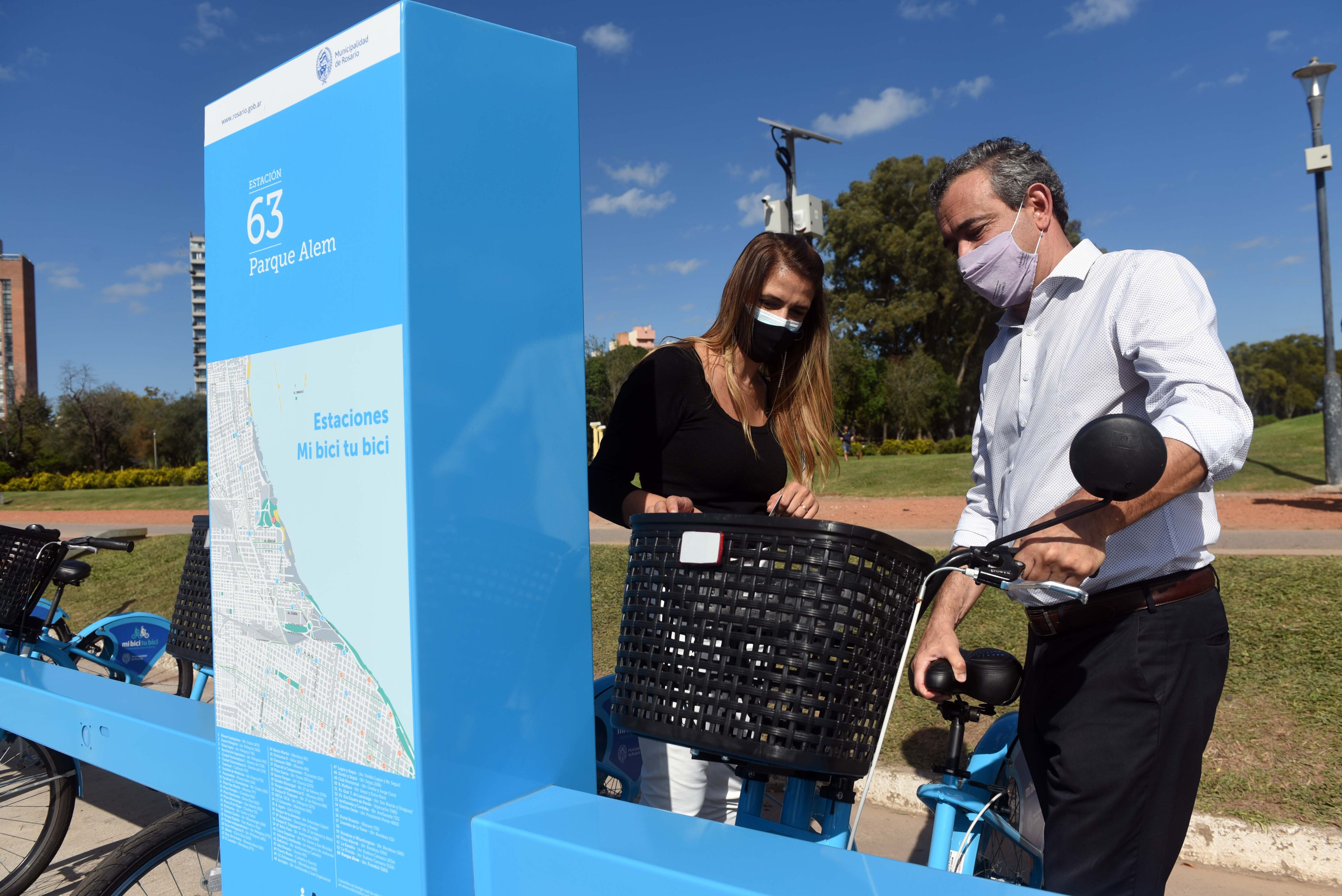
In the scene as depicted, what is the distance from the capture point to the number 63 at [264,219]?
1.35 m

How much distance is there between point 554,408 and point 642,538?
37 cm

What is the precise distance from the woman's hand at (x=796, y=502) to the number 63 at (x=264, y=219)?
1.18m

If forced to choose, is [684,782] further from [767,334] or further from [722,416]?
[767,334]

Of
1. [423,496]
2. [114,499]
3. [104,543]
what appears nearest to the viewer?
[423,496]

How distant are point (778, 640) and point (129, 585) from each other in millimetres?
10682

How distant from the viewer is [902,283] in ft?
134

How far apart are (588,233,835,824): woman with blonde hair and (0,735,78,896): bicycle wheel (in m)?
2.64

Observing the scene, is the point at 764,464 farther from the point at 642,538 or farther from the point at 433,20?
the point at 433,20

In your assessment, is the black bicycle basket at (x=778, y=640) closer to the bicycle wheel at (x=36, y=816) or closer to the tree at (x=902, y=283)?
the bicycle wheel at (x=36, y=816)

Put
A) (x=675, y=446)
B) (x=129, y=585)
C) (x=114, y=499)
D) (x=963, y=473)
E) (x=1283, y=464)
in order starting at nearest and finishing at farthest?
(x=675, y=446) < (x=129, y=585) < (x=1283, y=464) < (x=963, y=473) < (x=114, y=499)

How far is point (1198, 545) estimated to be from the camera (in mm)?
1684

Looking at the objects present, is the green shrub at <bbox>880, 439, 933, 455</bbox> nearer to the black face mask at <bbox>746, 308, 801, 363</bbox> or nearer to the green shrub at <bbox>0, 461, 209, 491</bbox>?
the green shrub at <bbox>0, 461, 209, 491</bbox>

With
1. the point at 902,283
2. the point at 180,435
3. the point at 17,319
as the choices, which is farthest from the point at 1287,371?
the point at 17,319

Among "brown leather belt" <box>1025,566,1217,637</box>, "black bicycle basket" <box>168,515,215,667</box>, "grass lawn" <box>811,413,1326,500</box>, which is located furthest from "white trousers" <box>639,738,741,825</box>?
"grass lawn" <box>811,413,1326,500</box>
